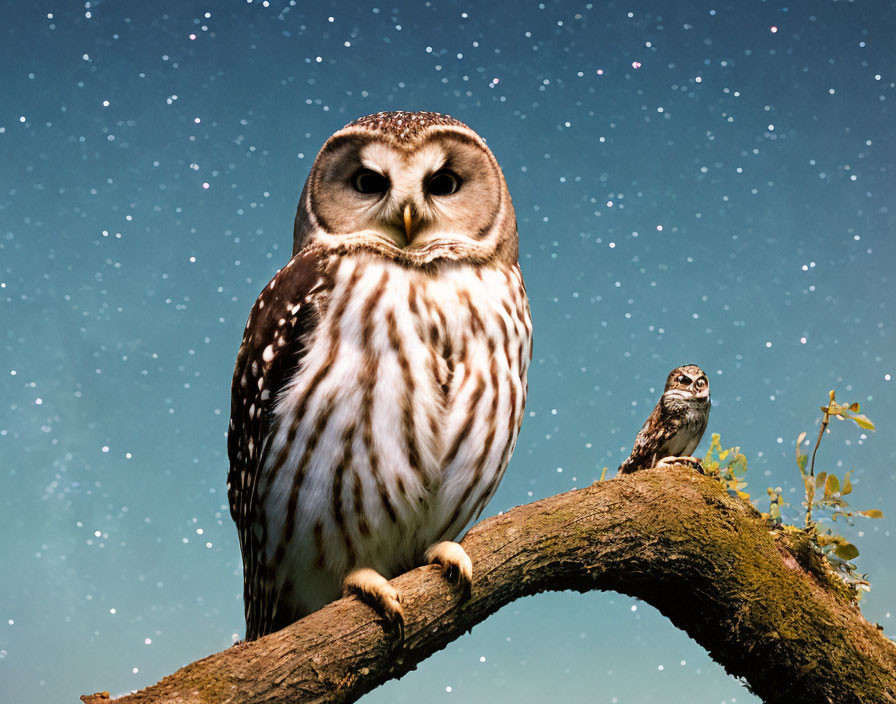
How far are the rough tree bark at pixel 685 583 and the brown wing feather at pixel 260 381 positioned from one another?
18.3 inches

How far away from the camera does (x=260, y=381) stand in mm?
2309

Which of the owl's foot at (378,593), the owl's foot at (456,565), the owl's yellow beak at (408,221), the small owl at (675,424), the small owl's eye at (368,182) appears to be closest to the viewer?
the owl's foot at (378,593)

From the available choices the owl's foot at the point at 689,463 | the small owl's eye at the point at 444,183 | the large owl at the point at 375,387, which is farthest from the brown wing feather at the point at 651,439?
the small owl's eye at the point at 444,183

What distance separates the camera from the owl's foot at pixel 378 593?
2059mm

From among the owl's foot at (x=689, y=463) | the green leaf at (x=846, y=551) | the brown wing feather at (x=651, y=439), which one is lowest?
the green leaf at (x=846, y=551)

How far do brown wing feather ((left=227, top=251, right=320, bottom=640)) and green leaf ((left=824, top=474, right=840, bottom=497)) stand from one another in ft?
6.35

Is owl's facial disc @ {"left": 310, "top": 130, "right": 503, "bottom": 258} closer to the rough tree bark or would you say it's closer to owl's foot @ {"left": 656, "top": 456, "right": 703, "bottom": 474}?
the rough tree bark

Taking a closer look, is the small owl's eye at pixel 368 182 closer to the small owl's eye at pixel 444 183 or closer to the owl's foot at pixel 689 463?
the small owl's eye at pixel 444 183

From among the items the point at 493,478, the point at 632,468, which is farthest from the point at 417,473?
the point at 632,468

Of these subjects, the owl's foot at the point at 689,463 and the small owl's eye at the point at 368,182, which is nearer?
the small owl's eye at the point at 368,182

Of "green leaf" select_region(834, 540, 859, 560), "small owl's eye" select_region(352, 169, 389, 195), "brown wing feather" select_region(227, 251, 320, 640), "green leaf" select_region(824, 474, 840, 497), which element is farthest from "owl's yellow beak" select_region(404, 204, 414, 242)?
"green leaf" select_region(834, 540, 859, 560)

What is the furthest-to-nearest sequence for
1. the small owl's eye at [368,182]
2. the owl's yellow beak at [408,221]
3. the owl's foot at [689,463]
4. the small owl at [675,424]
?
1. the small owl at [675,424]
2. the owl's foot at [689,463]
3. the small owl's eye at [368,182]
4. the owl's yellow beak at [408,221]

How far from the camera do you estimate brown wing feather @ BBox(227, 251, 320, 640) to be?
7.49 feet

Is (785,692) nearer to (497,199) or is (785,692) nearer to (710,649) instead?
(710,649)
